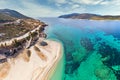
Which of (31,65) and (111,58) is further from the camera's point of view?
(111,58)

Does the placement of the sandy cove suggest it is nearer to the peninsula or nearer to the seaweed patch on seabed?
the peninsula

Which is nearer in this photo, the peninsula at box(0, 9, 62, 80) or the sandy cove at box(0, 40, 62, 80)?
the sandy cove at box(0, 40, 62, 80)

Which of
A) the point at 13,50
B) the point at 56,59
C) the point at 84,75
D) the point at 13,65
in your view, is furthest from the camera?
the point at 13,50

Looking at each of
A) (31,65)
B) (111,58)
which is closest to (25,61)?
(31,65)

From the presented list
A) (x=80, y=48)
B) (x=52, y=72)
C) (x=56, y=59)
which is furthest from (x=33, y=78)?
(x=80, y=48)

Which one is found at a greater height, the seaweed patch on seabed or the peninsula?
the peninsula

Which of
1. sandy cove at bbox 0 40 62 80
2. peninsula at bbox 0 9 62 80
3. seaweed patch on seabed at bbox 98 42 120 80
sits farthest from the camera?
seaweed patch on seabed at bbox 98 42 120 80

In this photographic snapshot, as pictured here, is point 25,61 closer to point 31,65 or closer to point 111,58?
point 31,65

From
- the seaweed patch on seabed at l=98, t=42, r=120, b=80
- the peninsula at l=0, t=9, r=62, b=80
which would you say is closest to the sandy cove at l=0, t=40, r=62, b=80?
the peninsula at l=0, t=9, r=62, b=80

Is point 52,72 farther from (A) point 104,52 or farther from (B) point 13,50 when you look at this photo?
(A) point 104,52
